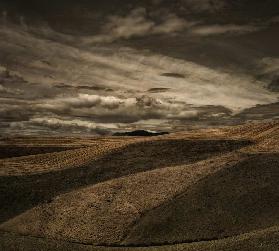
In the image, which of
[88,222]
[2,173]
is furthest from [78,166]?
[88,222]

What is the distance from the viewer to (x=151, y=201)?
17125 mm

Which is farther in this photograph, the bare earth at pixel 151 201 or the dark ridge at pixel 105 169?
the dark ridge at pixel 105 169

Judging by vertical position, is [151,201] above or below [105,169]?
below

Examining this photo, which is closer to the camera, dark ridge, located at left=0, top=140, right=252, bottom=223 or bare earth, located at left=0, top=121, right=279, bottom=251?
bare earth, located at left=0, top=121, right=279, bottom=251

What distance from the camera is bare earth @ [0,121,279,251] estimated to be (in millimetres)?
13984

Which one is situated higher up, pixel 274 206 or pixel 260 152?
pixel 260 152

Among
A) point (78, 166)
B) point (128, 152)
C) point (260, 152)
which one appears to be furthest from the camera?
point (128, 152)

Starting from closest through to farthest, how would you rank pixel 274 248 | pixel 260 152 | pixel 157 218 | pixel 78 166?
pixel 274 248, pixel 157 218, pixel 260 152, pixel 78 166

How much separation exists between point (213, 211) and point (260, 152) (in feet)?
24.8

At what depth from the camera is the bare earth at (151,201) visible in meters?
14.0

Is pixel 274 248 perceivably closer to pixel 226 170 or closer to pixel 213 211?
pixel 213 211

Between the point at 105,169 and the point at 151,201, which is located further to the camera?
the point at 105,169

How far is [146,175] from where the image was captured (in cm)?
2009

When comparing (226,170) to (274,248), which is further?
(226,170)
